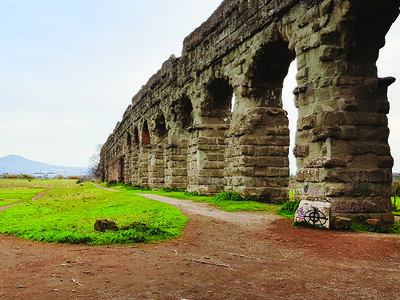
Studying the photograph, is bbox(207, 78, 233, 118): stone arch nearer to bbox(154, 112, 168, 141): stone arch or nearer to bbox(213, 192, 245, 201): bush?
bbox(213, 192, 245, 201): bush

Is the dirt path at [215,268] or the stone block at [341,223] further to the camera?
the stone block at [341,223]

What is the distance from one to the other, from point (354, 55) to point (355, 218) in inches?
135

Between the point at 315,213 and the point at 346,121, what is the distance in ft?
6.78

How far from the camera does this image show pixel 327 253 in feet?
17.3

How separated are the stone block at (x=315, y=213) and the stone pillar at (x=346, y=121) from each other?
48cm

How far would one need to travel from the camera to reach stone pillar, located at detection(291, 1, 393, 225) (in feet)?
25.0

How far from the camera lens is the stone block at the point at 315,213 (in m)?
7.04

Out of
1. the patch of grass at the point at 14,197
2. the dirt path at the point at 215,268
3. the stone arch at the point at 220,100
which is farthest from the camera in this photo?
the stone arch at the point at 220,100

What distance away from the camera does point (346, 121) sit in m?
7.82

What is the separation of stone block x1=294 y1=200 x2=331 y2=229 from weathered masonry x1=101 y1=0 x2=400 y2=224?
534mm

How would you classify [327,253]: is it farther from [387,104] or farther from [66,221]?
[66,221]

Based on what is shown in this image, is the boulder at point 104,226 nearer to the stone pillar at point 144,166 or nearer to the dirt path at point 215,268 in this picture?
the dirt path at point 215,268

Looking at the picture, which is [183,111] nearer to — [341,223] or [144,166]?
[144,166]

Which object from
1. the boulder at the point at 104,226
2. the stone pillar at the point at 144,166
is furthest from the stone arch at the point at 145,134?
the boulder at the point at 104,226
